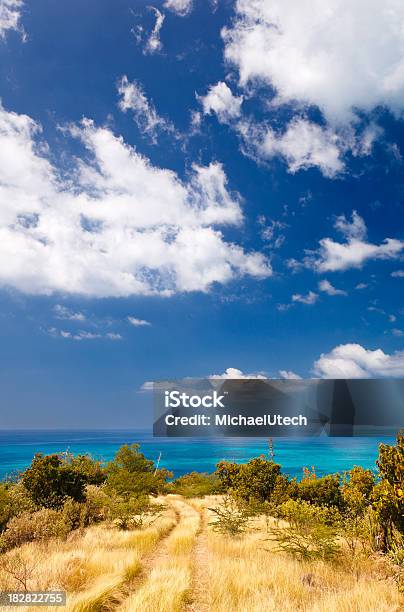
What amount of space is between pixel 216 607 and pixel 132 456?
117 feet

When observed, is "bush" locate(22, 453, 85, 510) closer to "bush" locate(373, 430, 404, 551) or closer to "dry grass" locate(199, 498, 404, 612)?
"dry grass" locate(199, 498, 404, 612)

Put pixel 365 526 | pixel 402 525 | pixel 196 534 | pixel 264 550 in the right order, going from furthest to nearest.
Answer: pixel 196 534
pixel 264 550
pixel 365 526
pixel 402 525

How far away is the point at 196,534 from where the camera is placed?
2123cm

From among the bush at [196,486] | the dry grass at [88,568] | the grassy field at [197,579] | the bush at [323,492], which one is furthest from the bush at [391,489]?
the bush at [196,486]

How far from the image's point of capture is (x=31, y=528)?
61.0ft

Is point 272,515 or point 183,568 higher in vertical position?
point 183,568

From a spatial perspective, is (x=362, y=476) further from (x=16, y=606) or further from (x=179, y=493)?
(x=179, y=493)

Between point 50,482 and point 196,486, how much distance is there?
34.2 meters

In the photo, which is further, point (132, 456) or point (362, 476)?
point (132, 456)

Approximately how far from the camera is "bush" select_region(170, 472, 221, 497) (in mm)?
50347

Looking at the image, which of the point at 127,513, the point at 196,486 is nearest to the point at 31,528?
the point at 127,513

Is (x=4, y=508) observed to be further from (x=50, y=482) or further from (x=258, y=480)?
(x=258, y=480)

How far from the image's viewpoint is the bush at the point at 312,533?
13352 millimetres

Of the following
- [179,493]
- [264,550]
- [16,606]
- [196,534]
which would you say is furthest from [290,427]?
[179,493]
